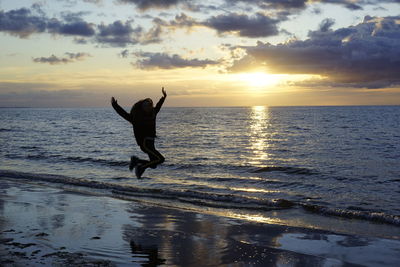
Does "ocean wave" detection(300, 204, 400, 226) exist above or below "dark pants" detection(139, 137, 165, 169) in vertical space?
below

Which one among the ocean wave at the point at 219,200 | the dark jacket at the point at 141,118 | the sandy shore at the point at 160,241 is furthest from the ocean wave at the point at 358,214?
the dark jacket at the point at 141,118

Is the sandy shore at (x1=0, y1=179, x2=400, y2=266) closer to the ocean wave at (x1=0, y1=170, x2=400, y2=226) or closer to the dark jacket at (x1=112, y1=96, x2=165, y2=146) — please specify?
the dark jacket at (x1=112, y1=96, x2=165, y2=146)

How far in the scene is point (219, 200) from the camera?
14602mm

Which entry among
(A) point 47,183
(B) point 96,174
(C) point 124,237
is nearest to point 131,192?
(A) point 47,183

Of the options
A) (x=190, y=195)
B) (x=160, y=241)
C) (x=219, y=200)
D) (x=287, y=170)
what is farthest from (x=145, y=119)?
(x=287, y=170)

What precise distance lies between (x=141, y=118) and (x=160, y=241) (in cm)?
305

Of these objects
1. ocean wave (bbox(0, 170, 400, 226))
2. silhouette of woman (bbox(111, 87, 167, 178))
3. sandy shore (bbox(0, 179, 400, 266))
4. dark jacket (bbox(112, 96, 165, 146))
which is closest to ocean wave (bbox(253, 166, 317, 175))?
ocean wave (bbox(0, 170, 400, 226))

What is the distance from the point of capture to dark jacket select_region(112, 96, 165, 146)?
977 cm

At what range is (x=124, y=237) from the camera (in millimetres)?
8609

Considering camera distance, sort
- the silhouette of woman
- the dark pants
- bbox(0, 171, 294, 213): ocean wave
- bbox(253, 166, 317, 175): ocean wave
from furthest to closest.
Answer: bbox(253, 166, 317, 175): ocean wave → bbox(0, 171, 294, 213): ocean wave → the dark pants → the silhouette of woman

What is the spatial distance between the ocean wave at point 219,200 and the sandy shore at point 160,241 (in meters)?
2.61

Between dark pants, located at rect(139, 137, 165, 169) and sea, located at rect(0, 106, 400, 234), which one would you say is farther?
sea, located at rect(0, 106, 400, 234)

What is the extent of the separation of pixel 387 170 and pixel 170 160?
1304 cm

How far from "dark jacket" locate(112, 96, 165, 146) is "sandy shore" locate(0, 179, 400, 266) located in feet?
7.44
